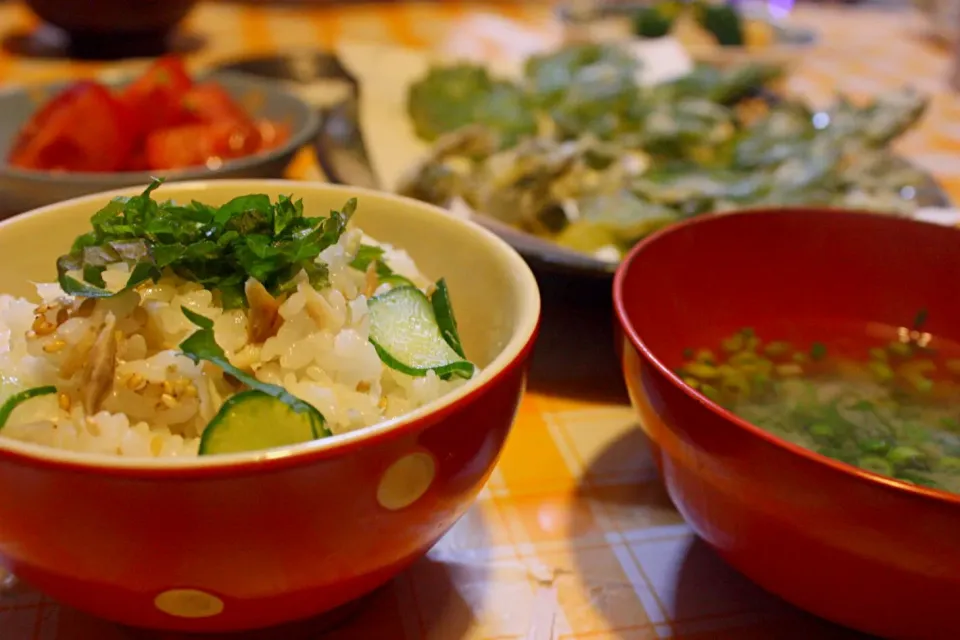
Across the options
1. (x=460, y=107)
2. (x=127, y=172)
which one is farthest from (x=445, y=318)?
(x=460, y=107)

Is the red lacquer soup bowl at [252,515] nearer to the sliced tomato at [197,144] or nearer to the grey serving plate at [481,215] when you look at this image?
the grey serving plate at [481,215]

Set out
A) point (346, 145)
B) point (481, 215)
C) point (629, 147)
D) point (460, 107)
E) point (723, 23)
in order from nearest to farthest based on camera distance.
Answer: point (481, 215), point (346, 145), point (629, 147), point (460, 107), point (723, 23)

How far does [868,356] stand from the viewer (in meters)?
1.13

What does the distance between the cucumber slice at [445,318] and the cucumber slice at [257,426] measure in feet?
0.70

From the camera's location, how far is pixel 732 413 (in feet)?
2.79

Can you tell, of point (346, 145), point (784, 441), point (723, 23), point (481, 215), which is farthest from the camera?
point (723, 23)

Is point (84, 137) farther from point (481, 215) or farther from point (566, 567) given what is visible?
point (566, 567)

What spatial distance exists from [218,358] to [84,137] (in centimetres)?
99

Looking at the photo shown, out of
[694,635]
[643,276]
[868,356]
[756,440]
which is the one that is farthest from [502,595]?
[868,356]

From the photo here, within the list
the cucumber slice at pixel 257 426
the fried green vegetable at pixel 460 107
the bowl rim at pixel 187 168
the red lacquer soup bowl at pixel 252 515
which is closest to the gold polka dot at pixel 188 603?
the red lacquer soup bowl at pixel 252 515

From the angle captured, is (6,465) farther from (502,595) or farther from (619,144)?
(619,144)

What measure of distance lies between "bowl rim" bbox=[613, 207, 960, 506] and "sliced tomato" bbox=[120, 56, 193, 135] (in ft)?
3.35

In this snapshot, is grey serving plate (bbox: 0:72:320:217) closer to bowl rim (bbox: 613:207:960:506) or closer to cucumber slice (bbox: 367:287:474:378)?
cucumber slice (bbox: 367:287:474:378)

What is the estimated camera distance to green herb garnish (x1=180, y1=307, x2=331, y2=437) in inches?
26.4
